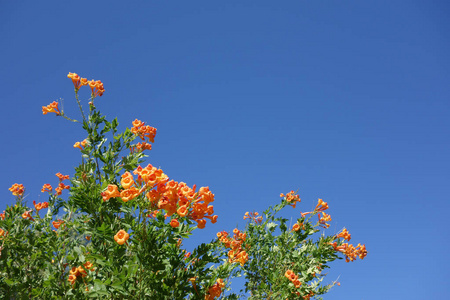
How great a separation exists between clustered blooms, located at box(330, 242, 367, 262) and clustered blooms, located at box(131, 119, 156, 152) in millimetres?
2688

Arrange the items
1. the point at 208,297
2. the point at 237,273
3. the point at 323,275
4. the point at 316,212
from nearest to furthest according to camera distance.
Result: the point at 208,297
the point at 323,275
the point at 316,212
the point at 237,273

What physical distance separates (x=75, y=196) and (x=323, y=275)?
131 inches

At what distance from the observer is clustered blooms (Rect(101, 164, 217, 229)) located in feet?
6.55

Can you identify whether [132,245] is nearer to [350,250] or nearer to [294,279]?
[294,279]

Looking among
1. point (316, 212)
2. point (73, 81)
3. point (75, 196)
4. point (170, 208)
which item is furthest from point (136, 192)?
point (316, 212)

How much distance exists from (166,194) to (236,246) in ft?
10.3

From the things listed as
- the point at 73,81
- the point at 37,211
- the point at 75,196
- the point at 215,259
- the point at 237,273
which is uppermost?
the point at 73,81

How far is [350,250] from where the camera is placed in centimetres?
433

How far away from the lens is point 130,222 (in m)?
2.18

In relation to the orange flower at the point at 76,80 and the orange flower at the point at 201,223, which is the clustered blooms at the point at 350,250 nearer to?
the orange flower at the point at 201,223

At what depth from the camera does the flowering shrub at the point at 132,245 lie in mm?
2072

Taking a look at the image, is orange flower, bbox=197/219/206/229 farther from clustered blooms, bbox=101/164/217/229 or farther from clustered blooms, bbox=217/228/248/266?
clustered blooms, bbox=217/228/248/266

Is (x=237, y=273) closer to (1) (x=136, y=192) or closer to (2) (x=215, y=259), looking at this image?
(2) (x=215, y=259)

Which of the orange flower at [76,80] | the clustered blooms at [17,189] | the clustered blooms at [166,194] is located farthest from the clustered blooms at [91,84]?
the clustered blooms at [17,189]
